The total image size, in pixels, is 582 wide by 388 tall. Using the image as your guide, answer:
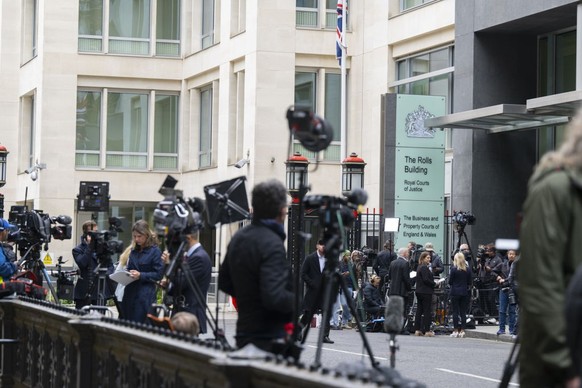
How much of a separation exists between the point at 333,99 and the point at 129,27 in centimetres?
1021

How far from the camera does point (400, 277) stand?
1071 inches

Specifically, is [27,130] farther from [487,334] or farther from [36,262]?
[36,262]

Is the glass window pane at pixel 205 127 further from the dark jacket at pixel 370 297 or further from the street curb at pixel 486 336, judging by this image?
the street curb at pixel 486 336

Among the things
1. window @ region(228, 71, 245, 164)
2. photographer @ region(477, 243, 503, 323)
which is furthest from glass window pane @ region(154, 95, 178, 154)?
photographer @ region(477, 243, 503, 323)

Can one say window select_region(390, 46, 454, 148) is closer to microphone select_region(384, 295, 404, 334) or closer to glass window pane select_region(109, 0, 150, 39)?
glass window pane select_region(109, 0, 150, 39)

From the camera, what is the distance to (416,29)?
4194cm

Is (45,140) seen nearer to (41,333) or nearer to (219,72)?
(219,72)

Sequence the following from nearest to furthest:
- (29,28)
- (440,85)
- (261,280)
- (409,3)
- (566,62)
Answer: (261,280) < (566,62) < (440,85) < (409,3) < (29,28)

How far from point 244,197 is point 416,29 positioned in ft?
106

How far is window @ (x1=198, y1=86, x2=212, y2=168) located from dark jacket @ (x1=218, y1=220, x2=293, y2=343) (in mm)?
42410

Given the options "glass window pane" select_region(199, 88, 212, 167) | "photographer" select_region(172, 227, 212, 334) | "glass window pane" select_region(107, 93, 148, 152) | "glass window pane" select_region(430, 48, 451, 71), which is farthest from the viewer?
"glass window pane" select_region(107, 93, 148, 152)

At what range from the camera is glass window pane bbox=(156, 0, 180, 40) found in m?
52.8

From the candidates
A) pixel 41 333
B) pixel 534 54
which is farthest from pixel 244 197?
pixel 534 54

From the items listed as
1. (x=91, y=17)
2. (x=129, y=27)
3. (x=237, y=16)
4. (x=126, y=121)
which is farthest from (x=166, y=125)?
(x=237, y=16)
